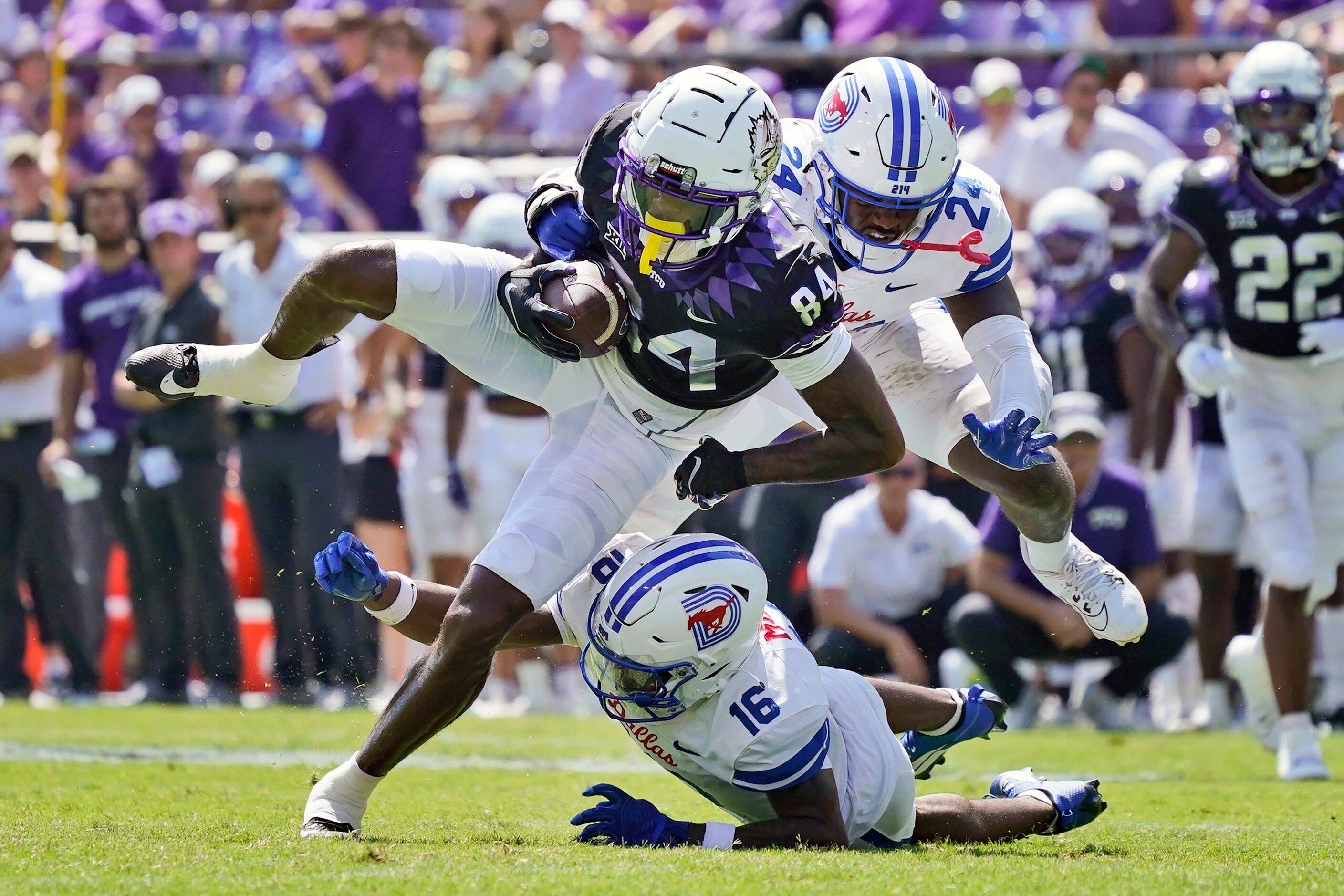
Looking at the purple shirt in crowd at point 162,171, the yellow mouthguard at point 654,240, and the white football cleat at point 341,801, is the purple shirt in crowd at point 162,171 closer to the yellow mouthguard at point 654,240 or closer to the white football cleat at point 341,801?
the yellow mouthguard at point 654,240

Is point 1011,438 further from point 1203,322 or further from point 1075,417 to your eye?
point 1203,322

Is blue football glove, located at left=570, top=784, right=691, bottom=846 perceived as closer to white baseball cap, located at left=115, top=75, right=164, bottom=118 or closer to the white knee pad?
the white knee pad

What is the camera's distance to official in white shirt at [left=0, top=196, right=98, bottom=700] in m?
8.76

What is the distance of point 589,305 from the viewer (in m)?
4.61

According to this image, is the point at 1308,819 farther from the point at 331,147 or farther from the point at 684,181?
the point at 331,147

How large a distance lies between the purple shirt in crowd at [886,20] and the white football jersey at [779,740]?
6.53 m

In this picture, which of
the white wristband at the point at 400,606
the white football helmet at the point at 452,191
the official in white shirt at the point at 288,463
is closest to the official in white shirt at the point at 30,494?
the official in white shirt at the point at 288,463

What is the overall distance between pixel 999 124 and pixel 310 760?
16.8 feet

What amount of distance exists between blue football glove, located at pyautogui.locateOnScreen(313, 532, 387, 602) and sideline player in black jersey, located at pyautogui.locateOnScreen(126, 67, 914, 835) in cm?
27

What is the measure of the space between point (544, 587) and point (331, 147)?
588cm

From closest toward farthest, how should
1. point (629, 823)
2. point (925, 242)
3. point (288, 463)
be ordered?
point (629, 823) → point (925, 242) → point (288, 463)

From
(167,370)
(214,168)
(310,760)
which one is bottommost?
(310,760)

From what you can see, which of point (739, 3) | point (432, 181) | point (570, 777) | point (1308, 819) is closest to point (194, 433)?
point (432, 181)

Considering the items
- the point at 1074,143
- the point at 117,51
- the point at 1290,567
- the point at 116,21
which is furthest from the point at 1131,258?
the point at 116,21
